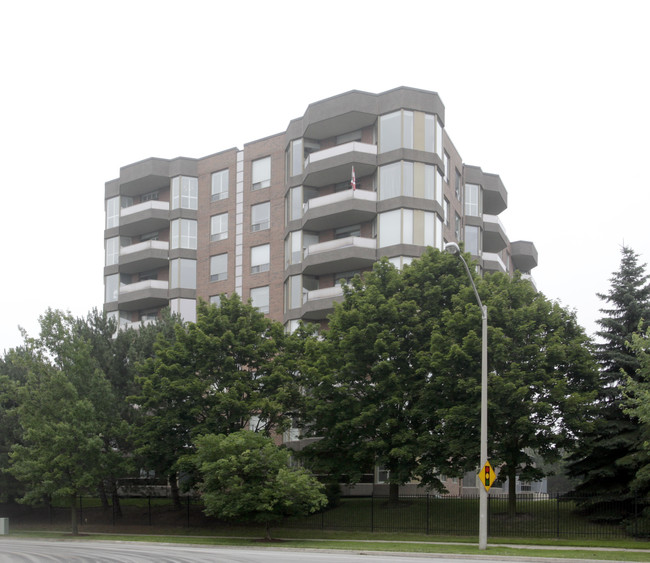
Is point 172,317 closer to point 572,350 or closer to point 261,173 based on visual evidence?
point 261,173

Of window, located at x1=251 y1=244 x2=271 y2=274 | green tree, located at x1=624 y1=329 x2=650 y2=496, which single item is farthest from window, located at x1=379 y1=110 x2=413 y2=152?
green tree, located at x1=624 y1=329 x2=650 y2=496

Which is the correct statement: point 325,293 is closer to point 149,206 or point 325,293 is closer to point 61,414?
point 61,414

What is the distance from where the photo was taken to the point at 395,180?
47.8 meters

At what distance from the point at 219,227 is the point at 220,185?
3.31 m

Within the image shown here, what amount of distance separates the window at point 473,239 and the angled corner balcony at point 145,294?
76.5 ft

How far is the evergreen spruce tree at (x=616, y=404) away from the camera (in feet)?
100

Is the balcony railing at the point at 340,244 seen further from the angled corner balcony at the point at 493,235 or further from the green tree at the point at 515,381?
the angled corner balcony at the point at 493,235

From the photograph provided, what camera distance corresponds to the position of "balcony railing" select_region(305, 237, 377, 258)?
156 ft

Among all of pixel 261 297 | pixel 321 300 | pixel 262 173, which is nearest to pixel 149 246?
pixel 262 173

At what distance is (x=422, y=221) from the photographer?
47.4m

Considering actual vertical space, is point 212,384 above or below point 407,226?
below

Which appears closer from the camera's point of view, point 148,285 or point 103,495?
point 103,495

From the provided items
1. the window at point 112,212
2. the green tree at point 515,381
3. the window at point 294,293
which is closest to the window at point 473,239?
the window at point 294,293

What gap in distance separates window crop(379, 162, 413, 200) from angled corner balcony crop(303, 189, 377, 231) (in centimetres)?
76
